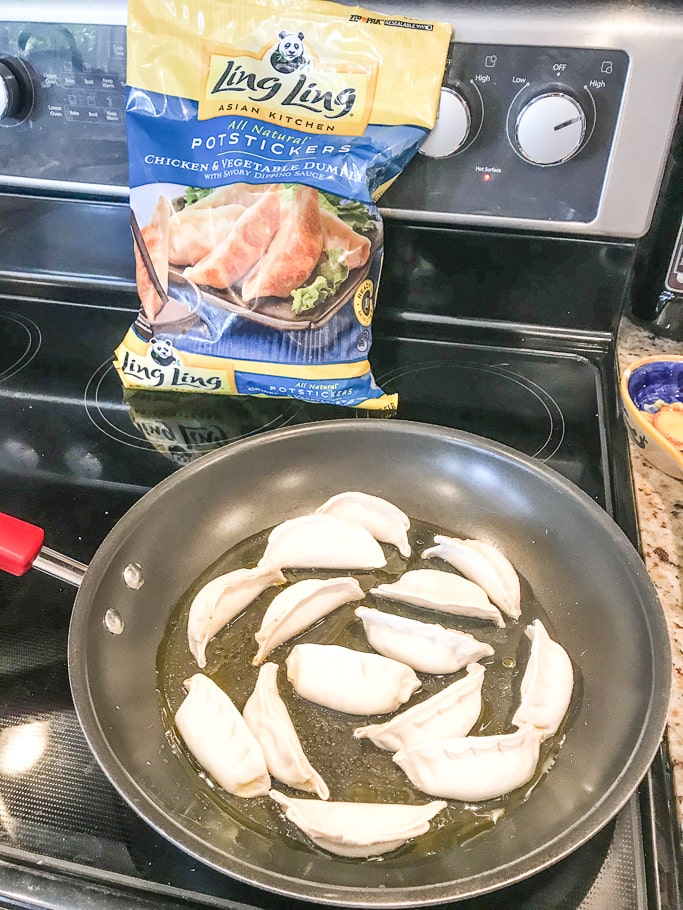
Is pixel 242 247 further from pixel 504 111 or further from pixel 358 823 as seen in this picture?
pixel 358 823

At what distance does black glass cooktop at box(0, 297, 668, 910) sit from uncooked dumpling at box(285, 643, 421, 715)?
0.14 m

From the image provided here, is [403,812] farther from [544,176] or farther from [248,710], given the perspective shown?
[544,176]

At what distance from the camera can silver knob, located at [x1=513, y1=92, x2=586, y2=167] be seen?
600 millimetres

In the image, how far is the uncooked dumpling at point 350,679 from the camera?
0.51 m

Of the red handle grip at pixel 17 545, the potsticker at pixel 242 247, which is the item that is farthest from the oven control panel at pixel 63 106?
the red handle grip at pixel 17 545

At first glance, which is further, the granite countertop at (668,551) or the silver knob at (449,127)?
the silver knob at (449,127)

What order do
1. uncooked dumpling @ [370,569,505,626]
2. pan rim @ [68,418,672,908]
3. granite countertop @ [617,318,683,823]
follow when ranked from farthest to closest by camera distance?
uncooked dumpling @ [370,569,505,626] < granite countertop @ [617,318,683,823] < pan rim @ [68,418,672,908]

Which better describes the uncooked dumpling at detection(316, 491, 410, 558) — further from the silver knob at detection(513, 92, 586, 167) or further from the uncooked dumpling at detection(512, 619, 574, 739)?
the silver knob at detection(513, 92, 586, 167)

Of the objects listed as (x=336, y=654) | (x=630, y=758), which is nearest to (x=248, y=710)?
(x=336, y=654)

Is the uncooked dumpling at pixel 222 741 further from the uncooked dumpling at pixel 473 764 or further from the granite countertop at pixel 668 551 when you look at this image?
the granite countertop at pixel 668 551

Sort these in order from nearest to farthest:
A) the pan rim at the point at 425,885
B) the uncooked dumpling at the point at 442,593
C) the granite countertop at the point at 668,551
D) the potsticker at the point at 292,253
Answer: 1. the pan rim at the point at 425,885
2. the granite countertop at the point at 668,551
3. the uncooked dumpling at the point at 442,593
4. the potsticker at the point at 292,253

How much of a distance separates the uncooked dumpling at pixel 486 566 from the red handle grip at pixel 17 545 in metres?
0.31

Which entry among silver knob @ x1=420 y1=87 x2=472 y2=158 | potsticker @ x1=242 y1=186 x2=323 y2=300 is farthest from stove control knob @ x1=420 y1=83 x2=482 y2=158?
potsticker @ x1=242 y1=186 x2=323 y2=300

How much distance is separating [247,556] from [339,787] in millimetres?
220
